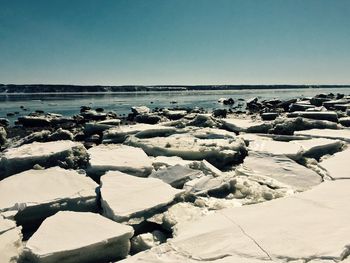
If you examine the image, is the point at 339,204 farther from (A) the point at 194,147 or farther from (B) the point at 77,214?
(A) the point at 194,147

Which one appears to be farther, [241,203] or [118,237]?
[241,203]

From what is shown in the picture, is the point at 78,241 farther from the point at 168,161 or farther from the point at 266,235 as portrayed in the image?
the point at 168,161

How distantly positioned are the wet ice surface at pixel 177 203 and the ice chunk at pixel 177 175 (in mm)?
10

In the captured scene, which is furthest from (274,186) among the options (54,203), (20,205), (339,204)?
(20,205)

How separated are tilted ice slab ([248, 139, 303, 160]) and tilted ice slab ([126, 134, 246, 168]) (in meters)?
0.23

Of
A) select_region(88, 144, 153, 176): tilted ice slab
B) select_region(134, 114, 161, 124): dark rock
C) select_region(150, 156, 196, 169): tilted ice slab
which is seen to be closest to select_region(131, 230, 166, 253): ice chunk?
select_region(88, 144, 153, 176): tilted ice slab

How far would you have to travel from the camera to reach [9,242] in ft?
7.32

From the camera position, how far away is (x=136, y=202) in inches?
106

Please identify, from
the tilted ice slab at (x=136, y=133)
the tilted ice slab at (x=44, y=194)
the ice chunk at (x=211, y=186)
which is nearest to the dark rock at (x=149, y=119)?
the tilted ice slab at (x=136, y=133)

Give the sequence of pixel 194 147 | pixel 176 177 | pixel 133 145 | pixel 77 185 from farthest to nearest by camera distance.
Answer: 1. pixel 133 145
2. pixel 194 147
3. pixel 176 177
4. pixel 77 185

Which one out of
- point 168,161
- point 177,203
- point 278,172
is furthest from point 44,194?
point 278,172

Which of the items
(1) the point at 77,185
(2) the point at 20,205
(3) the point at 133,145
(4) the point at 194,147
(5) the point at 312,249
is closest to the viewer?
(5) the point at 312,249

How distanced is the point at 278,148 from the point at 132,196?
7.58ft

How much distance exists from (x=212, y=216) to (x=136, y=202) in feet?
1.98
